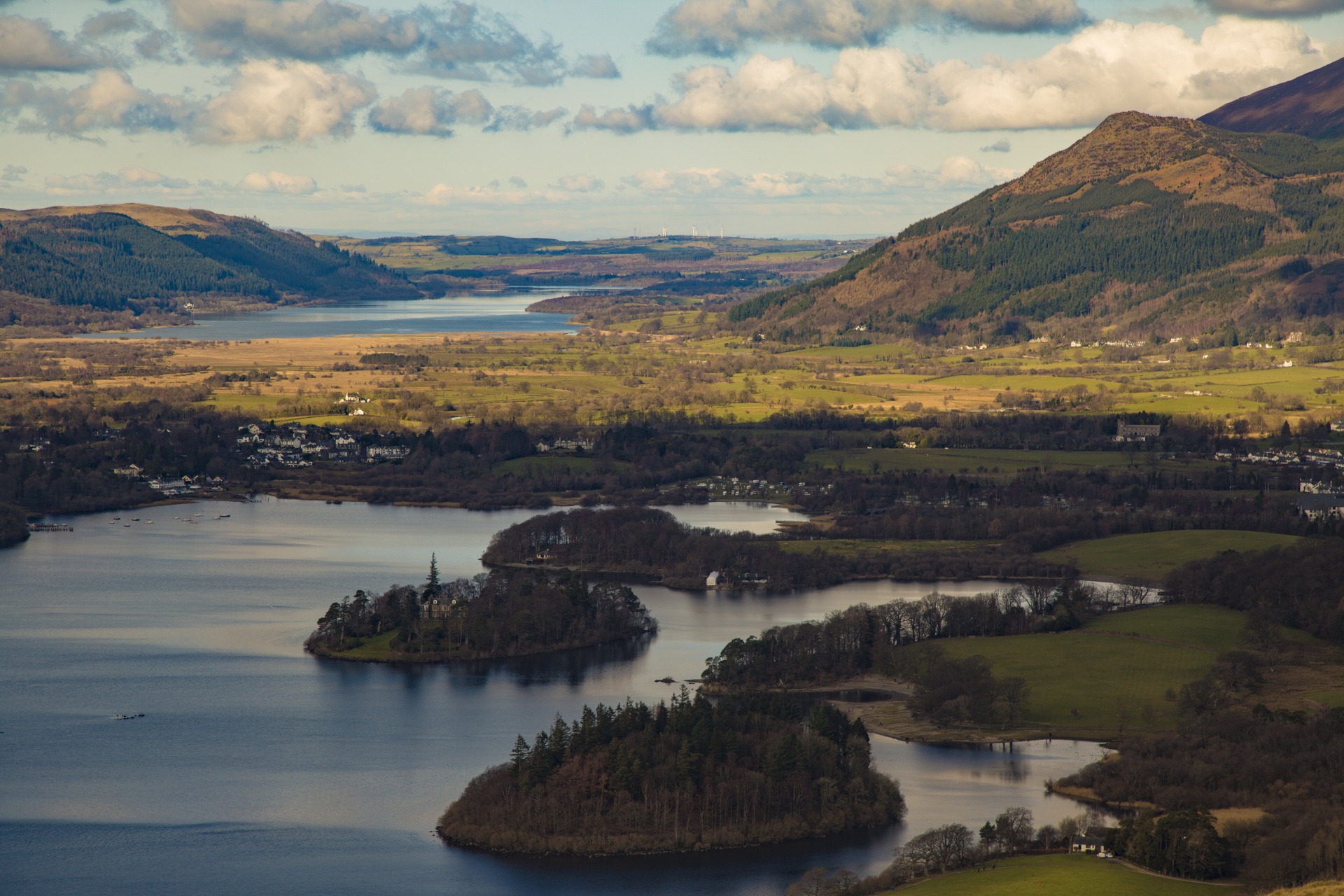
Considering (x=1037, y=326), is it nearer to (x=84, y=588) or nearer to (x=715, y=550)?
(x=715, y=550)

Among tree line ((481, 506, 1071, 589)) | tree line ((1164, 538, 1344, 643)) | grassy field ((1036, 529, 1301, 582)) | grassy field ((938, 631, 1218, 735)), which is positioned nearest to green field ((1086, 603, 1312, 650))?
tree line ((1164, 538, 1344, 643))

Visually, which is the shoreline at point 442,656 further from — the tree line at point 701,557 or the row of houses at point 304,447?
the row of houses at point 304,447

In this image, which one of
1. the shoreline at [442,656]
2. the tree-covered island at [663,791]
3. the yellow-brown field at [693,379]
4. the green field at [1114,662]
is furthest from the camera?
the yellow-brown field at [693,379]

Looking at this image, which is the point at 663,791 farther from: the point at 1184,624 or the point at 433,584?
the point at 1184,624

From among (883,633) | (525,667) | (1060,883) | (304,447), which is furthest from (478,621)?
(304,447)

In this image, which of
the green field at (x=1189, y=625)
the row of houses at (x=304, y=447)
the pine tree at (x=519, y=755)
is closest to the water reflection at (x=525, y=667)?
the pine tree at (x=519, y=755)

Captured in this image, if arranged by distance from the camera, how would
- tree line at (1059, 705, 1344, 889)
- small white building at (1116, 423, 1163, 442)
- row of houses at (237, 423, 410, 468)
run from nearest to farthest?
tree line at (1059, 705, 1344, 889) < row of houses at (237, 423, 410, 468) < small white building at (1116, 423, 1163, 442)

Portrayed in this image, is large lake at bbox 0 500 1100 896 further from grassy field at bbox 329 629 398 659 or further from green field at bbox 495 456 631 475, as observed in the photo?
green field at bbox 495 456 631 475
